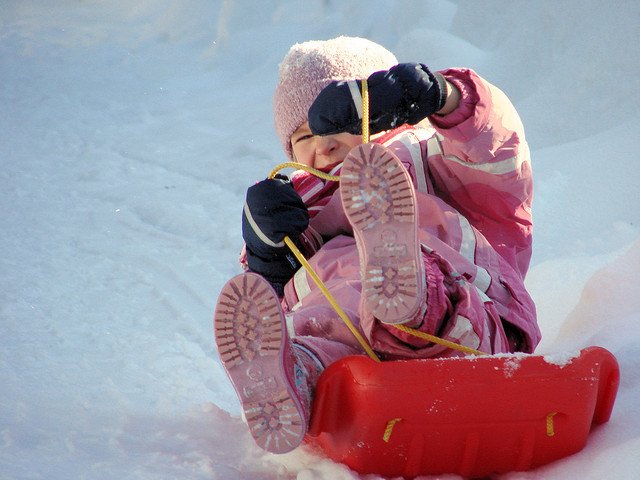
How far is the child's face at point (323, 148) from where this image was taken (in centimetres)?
146

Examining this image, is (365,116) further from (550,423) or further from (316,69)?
(316,69)

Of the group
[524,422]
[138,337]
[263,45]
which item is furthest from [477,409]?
[263,45]

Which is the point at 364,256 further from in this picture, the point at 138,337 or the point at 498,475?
the point at 138,337

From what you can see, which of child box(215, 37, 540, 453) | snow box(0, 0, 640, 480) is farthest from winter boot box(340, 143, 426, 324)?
snow box(0, 0, 640, 480)

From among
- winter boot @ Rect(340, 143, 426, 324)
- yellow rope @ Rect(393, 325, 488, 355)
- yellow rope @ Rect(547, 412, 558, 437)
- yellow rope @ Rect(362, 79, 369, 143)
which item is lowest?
yellow rope @ Rect(547, 412, 558, 437)

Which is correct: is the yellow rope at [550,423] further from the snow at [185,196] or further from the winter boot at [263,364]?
the winter boot at [263,364]

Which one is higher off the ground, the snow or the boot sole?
the boot sole

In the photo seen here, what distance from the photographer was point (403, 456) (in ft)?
3.49

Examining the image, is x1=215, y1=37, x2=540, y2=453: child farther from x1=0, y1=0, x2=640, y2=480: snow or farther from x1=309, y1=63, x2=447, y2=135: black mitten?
x1=0, y1=0, x2=640, y2=480: snow

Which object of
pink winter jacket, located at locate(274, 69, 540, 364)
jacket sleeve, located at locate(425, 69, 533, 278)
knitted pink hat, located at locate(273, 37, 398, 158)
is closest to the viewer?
pink winter jacket, located at locate(274, 69, 540, 364)

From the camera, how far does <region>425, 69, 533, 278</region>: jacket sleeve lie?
4.05 ft

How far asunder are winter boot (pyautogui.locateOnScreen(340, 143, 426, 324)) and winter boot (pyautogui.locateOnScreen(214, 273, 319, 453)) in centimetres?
12

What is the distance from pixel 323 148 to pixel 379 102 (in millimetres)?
390

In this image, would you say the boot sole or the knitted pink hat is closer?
the boot sole
